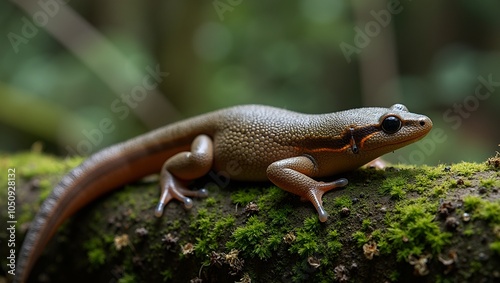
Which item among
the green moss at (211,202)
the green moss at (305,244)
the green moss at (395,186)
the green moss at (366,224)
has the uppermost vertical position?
the green moss at (395,186)

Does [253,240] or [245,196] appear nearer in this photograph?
[253,240]

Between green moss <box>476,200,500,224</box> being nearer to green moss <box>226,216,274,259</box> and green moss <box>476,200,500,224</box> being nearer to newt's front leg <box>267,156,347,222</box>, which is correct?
newt's front leg <box>267,156,347,222</box>

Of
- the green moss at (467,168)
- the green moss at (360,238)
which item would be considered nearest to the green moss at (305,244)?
the green moss at (360,238)

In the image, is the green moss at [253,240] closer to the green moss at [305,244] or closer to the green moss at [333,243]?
the green moss at [305,244]

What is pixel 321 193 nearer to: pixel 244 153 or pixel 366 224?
pixel 366 224

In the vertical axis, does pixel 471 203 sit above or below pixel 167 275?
above

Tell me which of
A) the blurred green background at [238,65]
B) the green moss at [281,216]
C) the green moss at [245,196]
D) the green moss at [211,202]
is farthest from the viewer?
the blurred green background at [238,65]

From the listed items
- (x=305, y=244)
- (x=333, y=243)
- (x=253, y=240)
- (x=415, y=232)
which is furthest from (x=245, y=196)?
(x=415, y=232)

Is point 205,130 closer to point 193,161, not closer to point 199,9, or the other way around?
point 193,161
